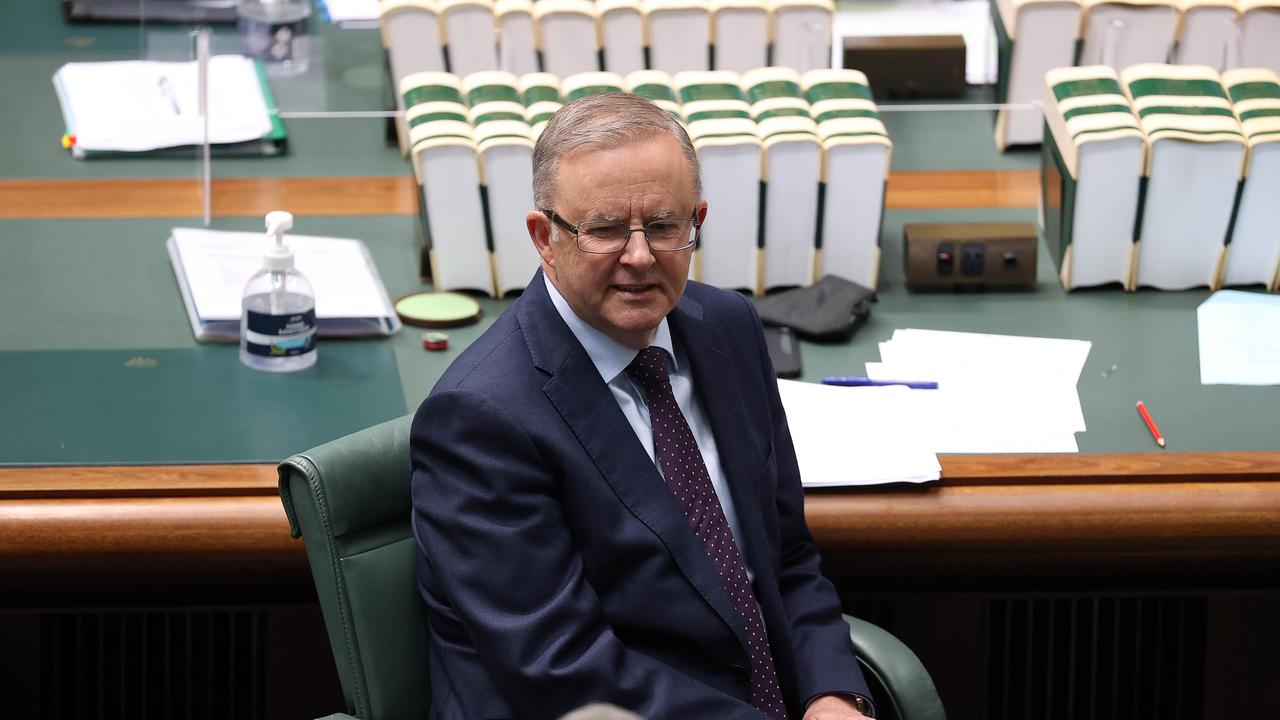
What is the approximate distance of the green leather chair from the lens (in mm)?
1550

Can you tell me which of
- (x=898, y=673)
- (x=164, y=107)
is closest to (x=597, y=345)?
(x=898, y=673)

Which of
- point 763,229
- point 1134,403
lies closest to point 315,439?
point 763,229

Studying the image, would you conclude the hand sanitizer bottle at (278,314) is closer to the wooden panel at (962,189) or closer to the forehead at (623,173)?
the forehead at (623,173)

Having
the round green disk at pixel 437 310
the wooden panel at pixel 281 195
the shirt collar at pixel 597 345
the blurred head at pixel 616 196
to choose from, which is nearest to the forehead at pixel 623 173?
the blurred head at pixel 616 196

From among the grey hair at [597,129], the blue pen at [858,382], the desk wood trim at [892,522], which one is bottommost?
the desk wood trim at [892,522]

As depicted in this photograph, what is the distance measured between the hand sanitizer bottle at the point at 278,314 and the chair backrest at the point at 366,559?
1.65 ft

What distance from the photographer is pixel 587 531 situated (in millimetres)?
1527

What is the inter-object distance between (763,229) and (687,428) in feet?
2.48

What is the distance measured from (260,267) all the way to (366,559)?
30.1 inches

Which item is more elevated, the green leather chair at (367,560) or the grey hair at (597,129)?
the grey hair at (597,129)

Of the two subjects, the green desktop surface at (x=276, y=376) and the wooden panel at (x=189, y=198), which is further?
the wooden panel at (x=189, y=198)

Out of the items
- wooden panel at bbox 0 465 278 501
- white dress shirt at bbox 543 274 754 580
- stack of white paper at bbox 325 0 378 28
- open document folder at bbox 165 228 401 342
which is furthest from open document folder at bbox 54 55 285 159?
white dress shirt at bbox 543 274 754 580

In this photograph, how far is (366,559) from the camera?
157cm

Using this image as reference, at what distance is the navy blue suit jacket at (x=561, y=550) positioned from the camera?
1.47m
